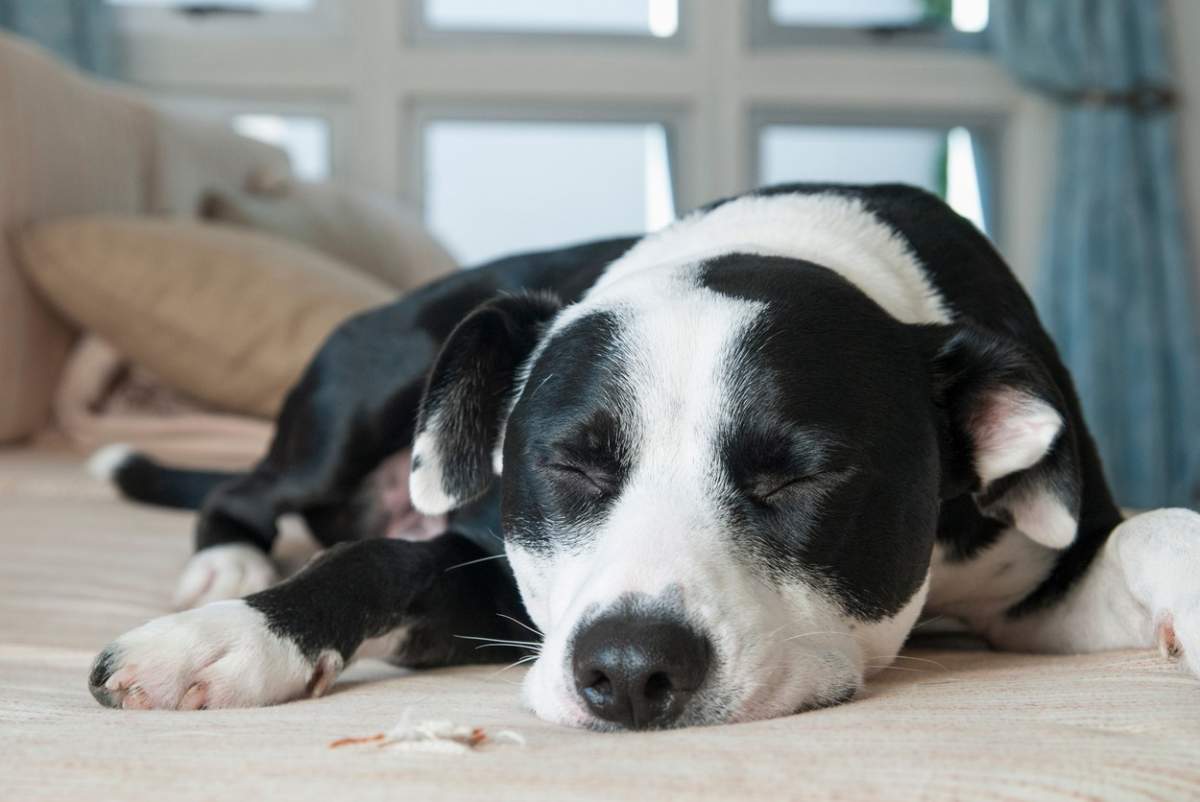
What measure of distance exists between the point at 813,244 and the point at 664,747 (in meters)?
0.74

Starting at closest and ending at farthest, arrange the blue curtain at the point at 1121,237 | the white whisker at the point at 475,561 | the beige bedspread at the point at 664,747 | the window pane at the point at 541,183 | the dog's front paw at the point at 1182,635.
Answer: the beige bedspread at the point at 664,747 → the dog's front paw at the point at 1182,635 → the white whisker at the point at 475,561 → the blue curtain at the point at 1121,237 → the window pane at the point at 541,183

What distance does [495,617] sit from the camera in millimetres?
1354

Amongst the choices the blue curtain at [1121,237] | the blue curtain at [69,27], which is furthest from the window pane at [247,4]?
the blue curtain at [1121,237]

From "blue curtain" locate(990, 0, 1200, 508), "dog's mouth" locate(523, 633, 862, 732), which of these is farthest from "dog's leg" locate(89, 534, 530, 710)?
"blue curtain" locate(990, 0, 1200, 508)

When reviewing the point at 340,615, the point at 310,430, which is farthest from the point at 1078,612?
the point at 310,430

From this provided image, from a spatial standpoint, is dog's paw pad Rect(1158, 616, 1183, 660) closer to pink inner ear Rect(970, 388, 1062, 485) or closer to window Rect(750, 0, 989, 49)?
pink inner ear Rect(970, 388, 1062, 485)

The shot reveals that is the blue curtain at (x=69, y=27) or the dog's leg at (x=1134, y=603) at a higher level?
the blue curtain at (x=69, y=27)

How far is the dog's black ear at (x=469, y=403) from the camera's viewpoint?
134cm

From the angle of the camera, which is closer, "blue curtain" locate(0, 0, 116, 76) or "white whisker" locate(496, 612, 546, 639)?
"white whisker" locate(496, 612, 546, 639)

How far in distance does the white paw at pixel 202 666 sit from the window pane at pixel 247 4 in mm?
3977

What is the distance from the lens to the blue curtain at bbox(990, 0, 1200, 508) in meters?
4.72

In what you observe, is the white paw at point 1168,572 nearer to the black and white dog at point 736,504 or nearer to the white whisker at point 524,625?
the black and white dog at point 736,504

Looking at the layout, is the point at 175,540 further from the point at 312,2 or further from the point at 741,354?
the point at 312,2

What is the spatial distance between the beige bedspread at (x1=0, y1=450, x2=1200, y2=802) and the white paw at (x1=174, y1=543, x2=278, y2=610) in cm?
34
